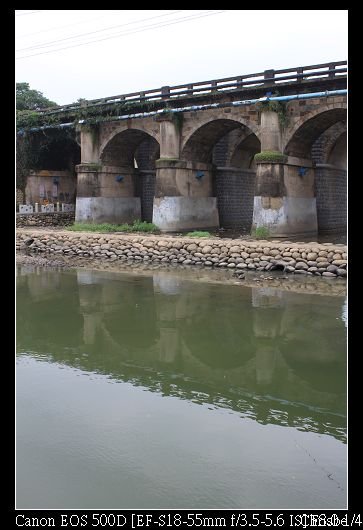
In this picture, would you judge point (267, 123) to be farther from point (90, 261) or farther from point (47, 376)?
point (47, 376)

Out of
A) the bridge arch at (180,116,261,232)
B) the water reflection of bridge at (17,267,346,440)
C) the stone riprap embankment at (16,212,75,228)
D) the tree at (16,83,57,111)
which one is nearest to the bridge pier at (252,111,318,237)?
the bridge arch at (180,116,261,232)

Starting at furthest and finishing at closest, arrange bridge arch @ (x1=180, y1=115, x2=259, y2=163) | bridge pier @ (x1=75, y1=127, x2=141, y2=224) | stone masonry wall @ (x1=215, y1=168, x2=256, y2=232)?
1. bridge pier @ (x1=75, y1=127, x2=141, y2=224)
2. stone masonry wall @ (x1=215, y1=168, x2=256, y2=232)
3. bridge arch @ (x1=180, y1=115, x2=259, y2=163)

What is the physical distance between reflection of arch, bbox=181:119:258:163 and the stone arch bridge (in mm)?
51

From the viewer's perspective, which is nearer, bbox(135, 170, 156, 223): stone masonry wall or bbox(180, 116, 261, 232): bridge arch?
bbox(180, 116, 261, 232): bridge arch

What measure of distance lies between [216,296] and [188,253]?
605 cm

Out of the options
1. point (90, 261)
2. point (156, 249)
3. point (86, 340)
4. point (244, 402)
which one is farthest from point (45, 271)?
point (244, 402)

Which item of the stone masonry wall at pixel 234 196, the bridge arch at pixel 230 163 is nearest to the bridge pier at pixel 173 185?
the bridge arch at pixel 230 163

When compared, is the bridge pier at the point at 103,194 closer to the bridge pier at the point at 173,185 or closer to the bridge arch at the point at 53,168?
the bridge pier at the point at 173,185

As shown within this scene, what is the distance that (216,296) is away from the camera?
594 inches

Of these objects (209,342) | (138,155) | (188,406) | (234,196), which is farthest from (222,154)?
(188,406)

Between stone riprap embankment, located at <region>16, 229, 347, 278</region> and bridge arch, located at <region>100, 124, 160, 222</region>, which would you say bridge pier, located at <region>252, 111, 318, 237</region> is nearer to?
stone riprap embankment, located at <region>16, 229, 347, 278</region>

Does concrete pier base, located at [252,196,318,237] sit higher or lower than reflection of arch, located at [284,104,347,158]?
lower

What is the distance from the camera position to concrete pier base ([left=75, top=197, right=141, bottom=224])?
96.7 ft

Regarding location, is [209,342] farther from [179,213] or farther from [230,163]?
[230,163]
